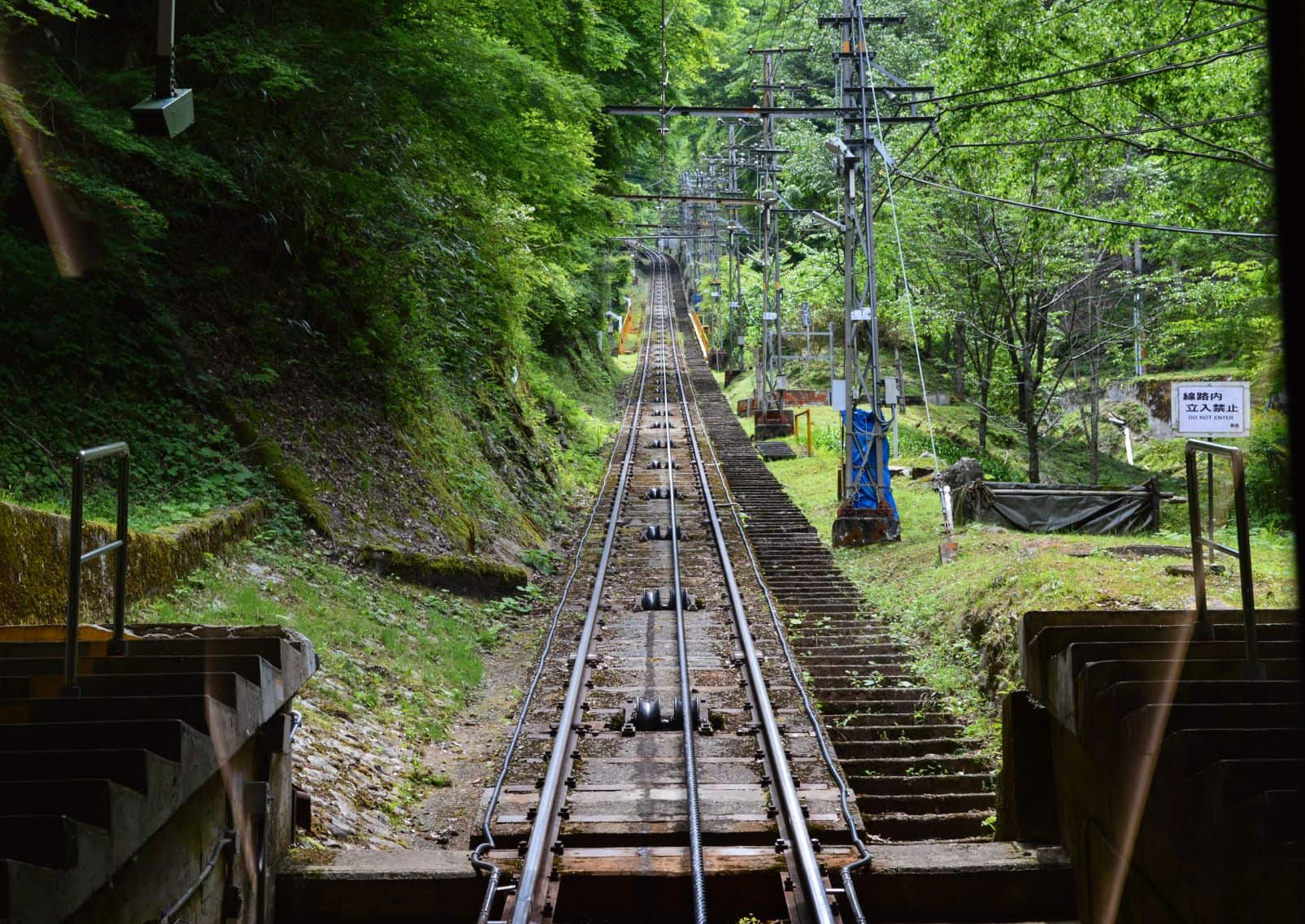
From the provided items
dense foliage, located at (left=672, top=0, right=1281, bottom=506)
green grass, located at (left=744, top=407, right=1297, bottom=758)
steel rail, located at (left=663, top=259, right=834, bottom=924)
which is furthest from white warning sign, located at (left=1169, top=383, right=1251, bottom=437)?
steel rail, located at (left=663, top=259, right=834, bottom=924)

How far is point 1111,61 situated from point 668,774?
8.94 meters

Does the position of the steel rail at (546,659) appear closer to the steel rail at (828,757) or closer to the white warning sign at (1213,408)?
the steel rail at (828,757)

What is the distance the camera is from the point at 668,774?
25.0 feet

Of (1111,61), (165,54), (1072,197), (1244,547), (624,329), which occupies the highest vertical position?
(624,329)

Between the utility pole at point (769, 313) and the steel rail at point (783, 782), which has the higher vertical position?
the utility pole at point (769, 313)

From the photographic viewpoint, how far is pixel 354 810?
7078mm

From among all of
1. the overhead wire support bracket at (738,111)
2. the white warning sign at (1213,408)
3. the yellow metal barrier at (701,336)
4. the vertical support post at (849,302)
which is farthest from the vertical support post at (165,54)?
the yellow metal barrier at (701,336)

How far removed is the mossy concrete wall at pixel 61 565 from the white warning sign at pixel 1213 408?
32.0ft

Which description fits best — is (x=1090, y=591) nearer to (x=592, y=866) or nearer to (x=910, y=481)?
(x=592, y=866)

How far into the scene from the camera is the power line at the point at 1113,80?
1110cm

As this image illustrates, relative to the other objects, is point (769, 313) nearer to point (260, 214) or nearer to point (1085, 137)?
point (260, 214)

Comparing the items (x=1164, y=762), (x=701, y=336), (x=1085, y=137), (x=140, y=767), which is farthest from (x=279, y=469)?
(x=701, y=336)

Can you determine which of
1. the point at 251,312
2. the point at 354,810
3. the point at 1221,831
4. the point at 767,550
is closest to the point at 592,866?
the point at 354,810

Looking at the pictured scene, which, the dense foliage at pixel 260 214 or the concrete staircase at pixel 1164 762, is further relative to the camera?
the dense foliage at pixel 260 214
